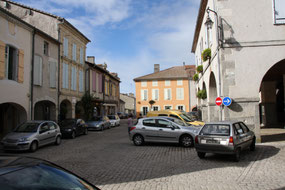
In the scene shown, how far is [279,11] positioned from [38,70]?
1569 centimetres

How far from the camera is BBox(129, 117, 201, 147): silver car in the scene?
11492 millimetres

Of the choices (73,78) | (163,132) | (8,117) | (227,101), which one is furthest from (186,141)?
(73,78)

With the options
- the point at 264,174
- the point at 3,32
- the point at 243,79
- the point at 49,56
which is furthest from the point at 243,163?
the point at 49,56

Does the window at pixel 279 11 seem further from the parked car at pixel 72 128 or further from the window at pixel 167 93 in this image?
the window at pixel 167 93

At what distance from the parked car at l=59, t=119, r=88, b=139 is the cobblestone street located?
21.0 feet

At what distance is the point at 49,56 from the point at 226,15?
1361 cm

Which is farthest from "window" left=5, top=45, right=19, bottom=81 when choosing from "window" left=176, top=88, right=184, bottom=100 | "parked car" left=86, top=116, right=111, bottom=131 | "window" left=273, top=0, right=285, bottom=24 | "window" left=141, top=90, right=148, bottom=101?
"window" left=176, top=88, right=184, bottom=100

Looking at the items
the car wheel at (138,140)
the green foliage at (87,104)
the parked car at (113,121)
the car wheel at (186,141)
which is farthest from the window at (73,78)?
the car wheel at (186,141)

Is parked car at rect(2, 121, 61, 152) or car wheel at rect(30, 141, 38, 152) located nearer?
parked car at rect(2, 121, 61, 152)

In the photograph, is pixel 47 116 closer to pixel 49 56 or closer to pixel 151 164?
pixel 49 56

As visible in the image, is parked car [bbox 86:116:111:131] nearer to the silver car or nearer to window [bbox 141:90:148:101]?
the silver car

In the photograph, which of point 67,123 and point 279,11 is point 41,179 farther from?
point 67,123

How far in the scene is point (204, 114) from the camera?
808 inches

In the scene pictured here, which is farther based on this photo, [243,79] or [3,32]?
[3,32]
